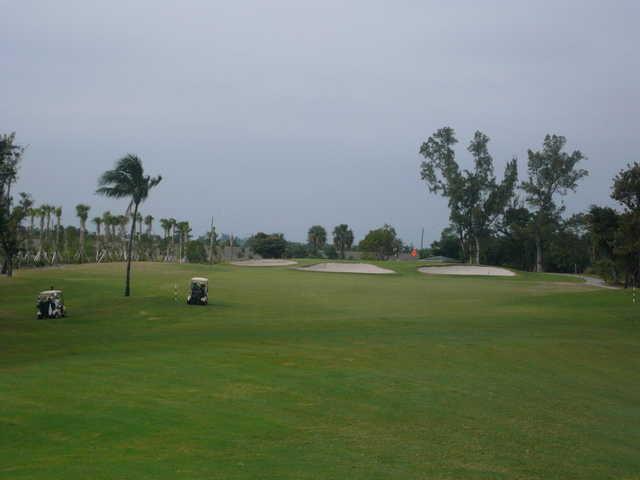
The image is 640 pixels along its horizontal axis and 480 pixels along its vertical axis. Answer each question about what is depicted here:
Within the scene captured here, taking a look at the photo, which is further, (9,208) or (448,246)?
(448,246)

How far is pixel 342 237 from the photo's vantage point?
472 ft

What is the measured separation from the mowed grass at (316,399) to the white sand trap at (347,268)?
4818 cm

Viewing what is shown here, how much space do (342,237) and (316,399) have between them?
132603 millimetres

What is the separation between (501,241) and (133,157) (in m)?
77.4

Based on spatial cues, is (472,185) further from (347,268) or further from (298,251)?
(298,251)

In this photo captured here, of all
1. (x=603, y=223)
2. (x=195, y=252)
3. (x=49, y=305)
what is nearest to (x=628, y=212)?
(x=603, y=223)

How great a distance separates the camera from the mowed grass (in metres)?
7.92

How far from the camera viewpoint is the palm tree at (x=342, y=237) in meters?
144

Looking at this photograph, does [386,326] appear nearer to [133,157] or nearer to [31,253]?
[133,157]

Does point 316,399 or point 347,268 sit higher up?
point 347,268

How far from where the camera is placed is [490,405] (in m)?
11.6

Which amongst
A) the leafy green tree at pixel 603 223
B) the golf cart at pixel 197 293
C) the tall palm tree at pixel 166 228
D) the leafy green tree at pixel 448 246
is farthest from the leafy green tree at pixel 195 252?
the golf cart at pixel 197 293

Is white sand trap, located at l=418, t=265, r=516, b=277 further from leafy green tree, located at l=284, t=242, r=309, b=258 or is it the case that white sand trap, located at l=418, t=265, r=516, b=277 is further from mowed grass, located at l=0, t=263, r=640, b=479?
leafy green tree, located at l=284, t=242, r=309, b=258

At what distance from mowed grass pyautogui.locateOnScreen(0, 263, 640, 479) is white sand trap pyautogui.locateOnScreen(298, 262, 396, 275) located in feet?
158
